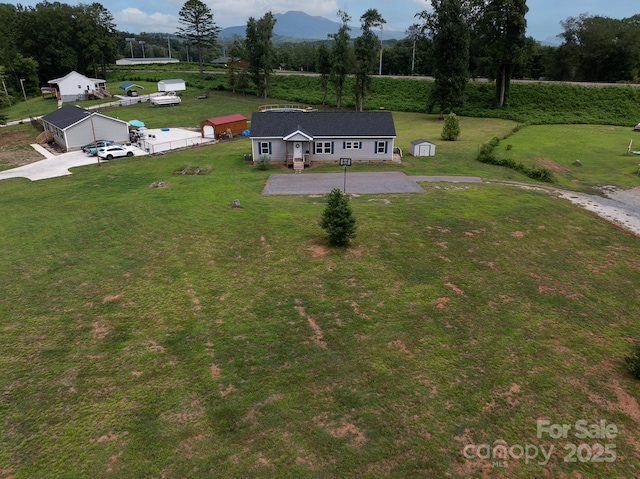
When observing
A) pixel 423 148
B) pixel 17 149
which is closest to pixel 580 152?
pixel 423 148

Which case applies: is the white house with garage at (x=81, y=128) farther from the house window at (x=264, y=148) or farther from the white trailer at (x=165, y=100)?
the white trailer at (x=165, y=100)

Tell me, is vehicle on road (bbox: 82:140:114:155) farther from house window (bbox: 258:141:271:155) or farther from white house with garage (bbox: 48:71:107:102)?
white house with garage (bbox: 48:71:107:102)

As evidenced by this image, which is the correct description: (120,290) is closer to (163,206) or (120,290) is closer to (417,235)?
(163,206)

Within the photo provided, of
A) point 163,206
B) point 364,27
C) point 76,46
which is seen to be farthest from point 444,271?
point 76,46

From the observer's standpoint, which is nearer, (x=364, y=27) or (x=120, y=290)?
(x=120, y=290)

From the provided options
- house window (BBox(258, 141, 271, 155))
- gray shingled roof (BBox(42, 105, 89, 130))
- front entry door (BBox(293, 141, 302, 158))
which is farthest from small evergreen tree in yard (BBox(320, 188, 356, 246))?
gray shingled roof (BBox(42, 105, 89, 130))

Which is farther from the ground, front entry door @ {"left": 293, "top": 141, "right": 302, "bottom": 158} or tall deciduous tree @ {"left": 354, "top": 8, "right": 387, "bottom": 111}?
tall deciduous tree @ {"left": 354, "top": 8, "right": 387, "bottom": 111}

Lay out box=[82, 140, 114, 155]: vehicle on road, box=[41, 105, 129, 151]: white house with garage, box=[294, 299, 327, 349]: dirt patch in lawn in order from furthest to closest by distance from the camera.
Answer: box=[41, 105, 129, 151]: white house with garage → box=[82, 140, 114, 155]: vehicle on road → box=[294, 299, 327, 349]: dirt patch in lawn
